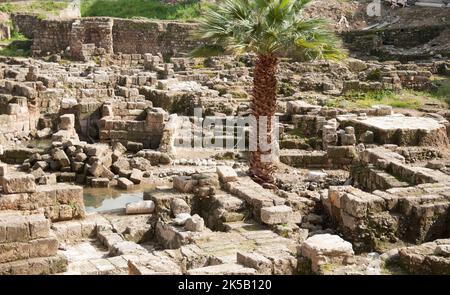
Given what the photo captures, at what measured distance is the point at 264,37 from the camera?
17.8 meters

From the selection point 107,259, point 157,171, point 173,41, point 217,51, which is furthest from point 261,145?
point 173,41

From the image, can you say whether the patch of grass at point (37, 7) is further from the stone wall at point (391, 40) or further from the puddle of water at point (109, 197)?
the puddle of water at point (109, 197)

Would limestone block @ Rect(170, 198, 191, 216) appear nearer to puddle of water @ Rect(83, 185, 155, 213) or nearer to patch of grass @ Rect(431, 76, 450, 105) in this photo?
puddle of water @ Rect(83, 185, 155, 213)

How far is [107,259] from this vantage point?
1265 centimetres

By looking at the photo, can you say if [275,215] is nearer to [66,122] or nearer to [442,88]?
[66,122]

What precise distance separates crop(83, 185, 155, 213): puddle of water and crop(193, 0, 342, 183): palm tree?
2820 mm

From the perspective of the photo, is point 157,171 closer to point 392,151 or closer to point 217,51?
point 217,51

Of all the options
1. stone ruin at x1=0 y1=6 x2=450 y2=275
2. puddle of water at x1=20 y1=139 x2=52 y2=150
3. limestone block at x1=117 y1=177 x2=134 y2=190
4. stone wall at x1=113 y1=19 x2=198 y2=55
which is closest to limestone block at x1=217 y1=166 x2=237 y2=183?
stone ruin at x1=0 y1=6 x2=450 y2=275

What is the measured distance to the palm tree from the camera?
58.5 feet

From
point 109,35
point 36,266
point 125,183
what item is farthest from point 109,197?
point 109,35

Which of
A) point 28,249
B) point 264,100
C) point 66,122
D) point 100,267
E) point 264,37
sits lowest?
point 100,267

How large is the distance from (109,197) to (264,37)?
5188mm

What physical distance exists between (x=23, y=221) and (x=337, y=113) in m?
14.3

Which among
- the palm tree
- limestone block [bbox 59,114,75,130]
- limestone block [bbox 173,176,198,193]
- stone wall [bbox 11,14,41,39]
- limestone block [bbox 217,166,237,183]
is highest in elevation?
stone wall [bbox 11,14,41,39]
